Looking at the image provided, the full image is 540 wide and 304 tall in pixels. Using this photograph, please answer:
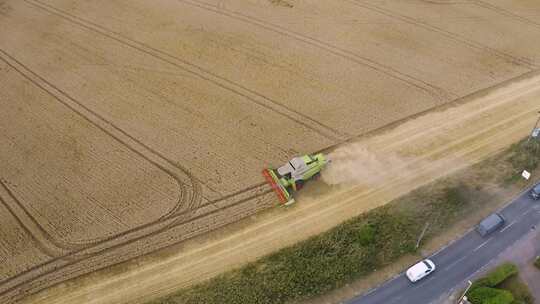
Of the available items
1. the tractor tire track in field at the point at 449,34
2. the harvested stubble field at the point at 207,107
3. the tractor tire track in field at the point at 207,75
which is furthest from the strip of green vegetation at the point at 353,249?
the tractor tire track in field at the point at 449,34

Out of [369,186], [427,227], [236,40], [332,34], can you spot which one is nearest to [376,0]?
[332,34]

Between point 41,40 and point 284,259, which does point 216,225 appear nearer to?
point 284,259

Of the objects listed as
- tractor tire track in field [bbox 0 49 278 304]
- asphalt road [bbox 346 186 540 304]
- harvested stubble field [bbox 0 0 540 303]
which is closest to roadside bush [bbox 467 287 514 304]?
asphalt road [bbox 346 186 540 304]

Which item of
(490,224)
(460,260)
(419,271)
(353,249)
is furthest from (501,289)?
(353,249)

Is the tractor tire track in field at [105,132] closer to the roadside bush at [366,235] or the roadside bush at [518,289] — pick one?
the roadside bush at [366,235]

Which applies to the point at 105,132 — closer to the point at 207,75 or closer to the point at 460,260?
the point at 207,75
